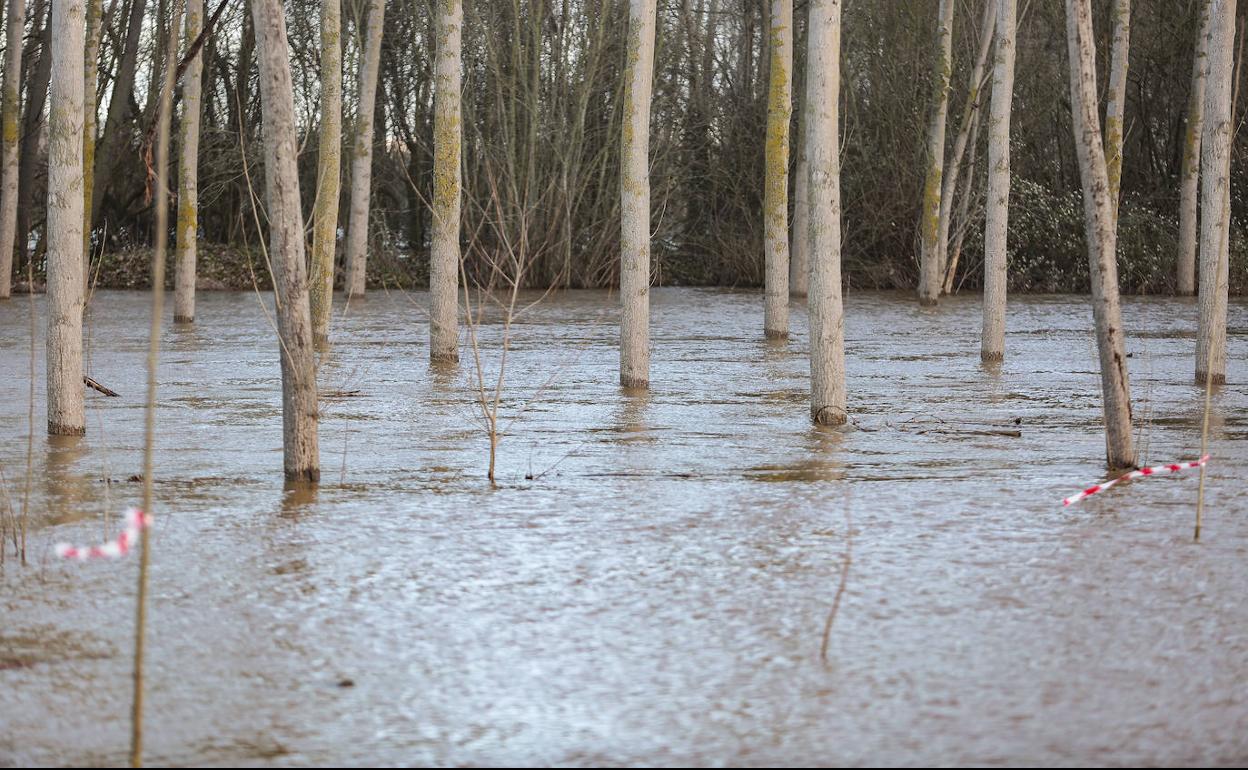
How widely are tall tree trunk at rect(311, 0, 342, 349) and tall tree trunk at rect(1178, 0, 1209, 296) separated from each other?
44.0ft

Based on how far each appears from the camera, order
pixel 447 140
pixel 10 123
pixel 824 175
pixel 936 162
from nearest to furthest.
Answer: pixel 824 175 → pixel 447 140 → pixel 10 123 → pixel 936 162

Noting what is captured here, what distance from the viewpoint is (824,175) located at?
10148 mm

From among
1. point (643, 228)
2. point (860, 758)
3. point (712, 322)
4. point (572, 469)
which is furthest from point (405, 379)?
point (860, 758)

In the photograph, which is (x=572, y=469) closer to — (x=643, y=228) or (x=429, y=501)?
(x=429, y=501)

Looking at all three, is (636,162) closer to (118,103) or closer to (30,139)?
(30,139)

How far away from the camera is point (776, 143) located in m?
15.6

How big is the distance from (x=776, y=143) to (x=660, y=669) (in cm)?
1105

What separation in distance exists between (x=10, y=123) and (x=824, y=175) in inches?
622

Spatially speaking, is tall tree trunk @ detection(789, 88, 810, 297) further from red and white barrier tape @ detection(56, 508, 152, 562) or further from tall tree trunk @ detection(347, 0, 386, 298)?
red and white barrier tape @ detection(56, 508, 152, 562)

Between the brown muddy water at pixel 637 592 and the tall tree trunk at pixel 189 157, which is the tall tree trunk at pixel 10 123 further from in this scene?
the brown muddy water at pixel 637 592

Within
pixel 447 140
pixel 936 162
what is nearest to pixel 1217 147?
pixel 447 140

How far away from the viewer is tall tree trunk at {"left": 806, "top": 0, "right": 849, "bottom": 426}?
10.1 meters

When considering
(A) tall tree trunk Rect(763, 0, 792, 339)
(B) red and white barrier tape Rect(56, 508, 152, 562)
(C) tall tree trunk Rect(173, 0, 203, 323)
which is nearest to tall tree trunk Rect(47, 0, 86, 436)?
(B) red and white barrier tape Rect(56, 508, 152, 562)

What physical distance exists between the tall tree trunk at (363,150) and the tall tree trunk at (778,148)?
6.16 m
